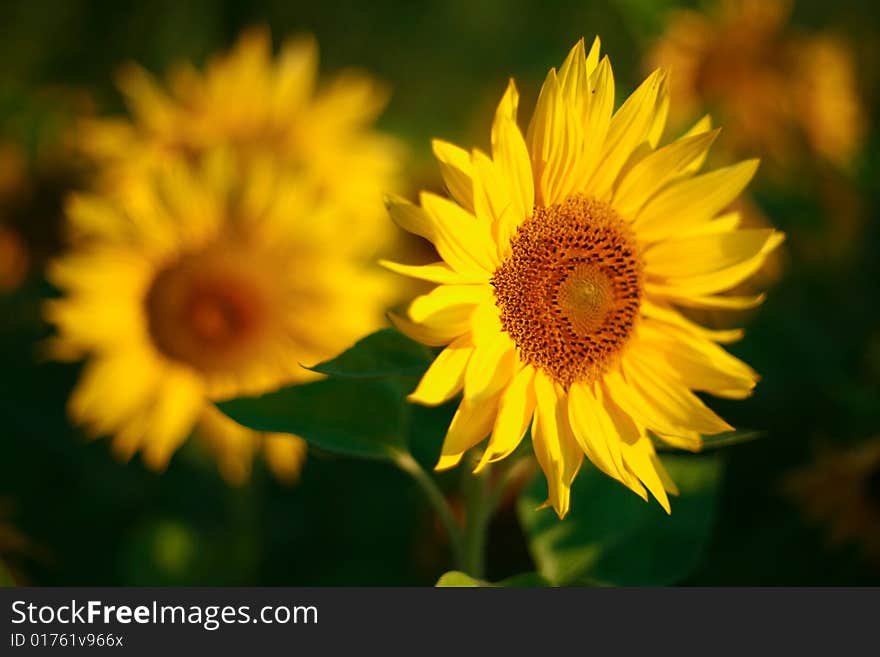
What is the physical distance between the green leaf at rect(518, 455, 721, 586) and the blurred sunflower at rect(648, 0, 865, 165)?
0.93 m

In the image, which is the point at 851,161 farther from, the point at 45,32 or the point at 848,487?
the point at 45,32

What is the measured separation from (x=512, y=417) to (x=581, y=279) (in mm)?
172

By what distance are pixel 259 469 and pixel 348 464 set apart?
0.16 m

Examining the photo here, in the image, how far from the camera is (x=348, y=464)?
1.76 meters

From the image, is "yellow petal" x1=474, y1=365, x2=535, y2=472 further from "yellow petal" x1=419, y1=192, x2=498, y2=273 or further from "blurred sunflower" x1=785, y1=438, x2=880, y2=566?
"blurred sunflower" x1=785, y1=438, x2=880, y2=566

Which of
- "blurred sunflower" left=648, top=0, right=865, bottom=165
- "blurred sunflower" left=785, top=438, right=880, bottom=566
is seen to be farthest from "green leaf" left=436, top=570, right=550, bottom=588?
"blurred sunflower" left=648, top=0, right=865, bottom=165

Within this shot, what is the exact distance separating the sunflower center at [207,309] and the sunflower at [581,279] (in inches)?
33.7

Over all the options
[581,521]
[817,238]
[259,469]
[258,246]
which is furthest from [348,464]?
[817,238]

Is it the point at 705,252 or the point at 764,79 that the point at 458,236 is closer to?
the point at 705,252

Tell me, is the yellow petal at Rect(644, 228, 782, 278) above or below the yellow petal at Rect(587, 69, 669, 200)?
below

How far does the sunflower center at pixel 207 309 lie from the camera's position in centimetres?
162

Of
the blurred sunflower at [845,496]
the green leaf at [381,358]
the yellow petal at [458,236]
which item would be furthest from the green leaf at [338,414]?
the blurred sunflower at [845,496]

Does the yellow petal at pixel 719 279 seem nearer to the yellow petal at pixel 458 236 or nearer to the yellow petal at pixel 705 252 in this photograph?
the yellow petal at pixel 705 252

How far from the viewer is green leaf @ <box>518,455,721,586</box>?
1025 mm
